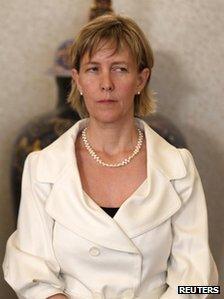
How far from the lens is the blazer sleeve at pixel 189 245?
148cm

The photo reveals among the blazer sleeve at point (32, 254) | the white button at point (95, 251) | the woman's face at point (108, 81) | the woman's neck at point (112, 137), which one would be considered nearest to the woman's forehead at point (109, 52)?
the woman's face at point (108, 81)

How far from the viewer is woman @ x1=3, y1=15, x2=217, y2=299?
4.72 feet

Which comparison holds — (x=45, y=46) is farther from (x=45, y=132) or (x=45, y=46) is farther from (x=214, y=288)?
(x=214, y=288)

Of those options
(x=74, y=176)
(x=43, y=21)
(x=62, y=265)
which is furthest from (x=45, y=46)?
(x=62, y=265)

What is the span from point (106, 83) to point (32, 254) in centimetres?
54

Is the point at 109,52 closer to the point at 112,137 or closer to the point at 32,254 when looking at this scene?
the point at 112,137

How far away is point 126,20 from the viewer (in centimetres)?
151

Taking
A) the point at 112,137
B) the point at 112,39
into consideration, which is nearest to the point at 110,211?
the point at 112,137

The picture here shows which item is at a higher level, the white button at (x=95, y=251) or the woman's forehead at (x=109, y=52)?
the woman's forehead at (x=109, y=52)

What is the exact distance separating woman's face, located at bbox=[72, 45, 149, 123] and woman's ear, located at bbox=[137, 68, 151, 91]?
39 mm

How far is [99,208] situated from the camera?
1442 mm

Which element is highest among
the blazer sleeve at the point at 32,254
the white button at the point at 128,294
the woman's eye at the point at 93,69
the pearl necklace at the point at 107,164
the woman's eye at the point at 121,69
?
the woman's eye at the point at 121,69

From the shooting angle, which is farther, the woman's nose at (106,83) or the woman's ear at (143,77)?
the woman's ear at (143,77)

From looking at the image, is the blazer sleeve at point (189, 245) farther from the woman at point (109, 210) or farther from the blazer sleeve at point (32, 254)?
the blazer sleeve at point (32, 254)
